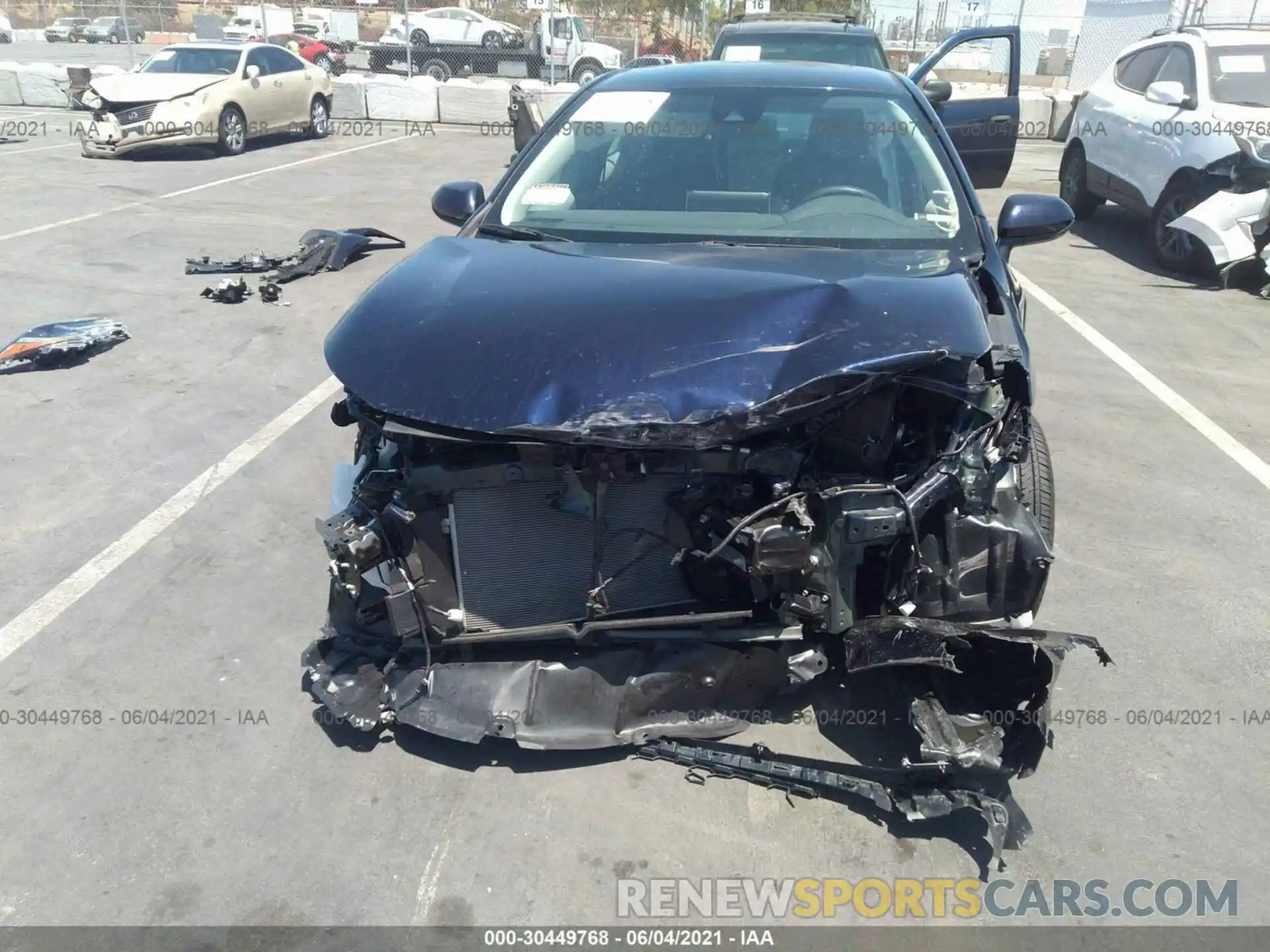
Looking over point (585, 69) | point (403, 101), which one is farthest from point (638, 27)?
point (403, 101)

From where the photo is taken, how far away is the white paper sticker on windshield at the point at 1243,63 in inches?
337

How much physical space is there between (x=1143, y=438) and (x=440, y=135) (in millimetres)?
15198

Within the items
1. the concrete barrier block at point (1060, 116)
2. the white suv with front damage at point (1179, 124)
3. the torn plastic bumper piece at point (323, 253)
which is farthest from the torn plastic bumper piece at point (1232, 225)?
the concrete barrier block at point (1060, 116)

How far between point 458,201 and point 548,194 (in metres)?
0.57

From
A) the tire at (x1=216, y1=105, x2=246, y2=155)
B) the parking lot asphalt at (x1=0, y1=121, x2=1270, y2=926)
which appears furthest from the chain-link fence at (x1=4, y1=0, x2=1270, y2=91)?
the parking lot asphalt at (x1=0, y1=121, x2=1270, y2=926)

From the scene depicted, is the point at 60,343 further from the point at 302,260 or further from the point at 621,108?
the point at 621,108

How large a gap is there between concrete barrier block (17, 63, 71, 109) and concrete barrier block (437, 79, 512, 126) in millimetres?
7852

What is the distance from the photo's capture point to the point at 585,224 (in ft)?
11.8

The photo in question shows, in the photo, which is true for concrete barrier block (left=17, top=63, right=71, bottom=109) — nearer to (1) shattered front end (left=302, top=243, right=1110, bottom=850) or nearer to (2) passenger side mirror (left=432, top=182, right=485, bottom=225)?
(2) passenger side mirror (left=432, top=182, right=485, bottom=225)

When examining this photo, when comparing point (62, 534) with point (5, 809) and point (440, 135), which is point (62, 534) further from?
point (440, 135)

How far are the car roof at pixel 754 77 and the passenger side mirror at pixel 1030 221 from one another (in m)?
0.74

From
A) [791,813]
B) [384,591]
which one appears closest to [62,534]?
[384,591]

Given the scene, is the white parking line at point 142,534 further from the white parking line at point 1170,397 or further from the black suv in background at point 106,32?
the black suv in background at point 106,32

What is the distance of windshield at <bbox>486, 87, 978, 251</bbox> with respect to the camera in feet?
11.5
